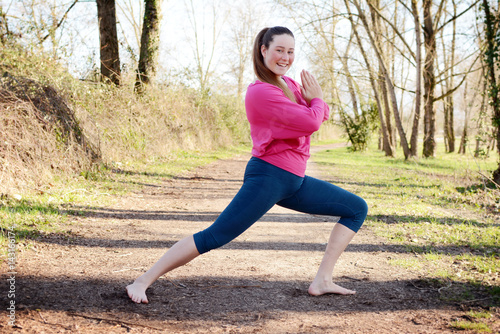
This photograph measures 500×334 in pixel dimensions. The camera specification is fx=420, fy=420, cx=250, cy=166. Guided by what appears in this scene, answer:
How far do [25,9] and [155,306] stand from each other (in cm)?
1236

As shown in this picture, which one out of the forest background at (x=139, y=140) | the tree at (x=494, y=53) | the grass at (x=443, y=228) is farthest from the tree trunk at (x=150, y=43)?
the tree at (x=494, y=53)

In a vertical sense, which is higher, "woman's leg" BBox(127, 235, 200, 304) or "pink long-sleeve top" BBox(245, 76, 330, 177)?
"pink long-sleeve top" BBox(245, 76, 330, 177)

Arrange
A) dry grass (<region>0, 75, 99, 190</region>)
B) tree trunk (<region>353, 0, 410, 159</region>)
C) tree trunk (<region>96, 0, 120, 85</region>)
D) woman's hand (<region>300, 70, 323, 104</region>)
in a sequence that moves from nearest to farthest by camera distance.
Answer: woman's hand (<region>300, 70, 323, 104</region>)
dry grass (<region>0, 75, 99, 190</region>)
tree trunk (<region>96, 0, 120, 85</region>)
tree trunk (<region>353, 0, 410, 159</region>)

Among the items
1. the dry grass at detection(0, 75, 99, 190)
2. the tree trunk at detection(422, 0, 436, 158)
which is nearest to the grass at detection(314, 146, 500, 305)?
the dry grass at detection(0, 75, 99, 190)

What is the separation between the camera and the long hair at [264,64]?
2.92 metres

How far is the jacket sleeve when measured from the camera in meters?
2.78

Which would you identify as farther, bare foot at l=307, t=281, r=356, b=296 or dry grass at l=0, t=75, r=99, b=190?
dry grass at l=0, t=75, r=99, b=190

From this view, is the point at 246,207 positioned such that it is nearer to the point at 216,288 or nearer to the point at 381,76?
the point at 216,288

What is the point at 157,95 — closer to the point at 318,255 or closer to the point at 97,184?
the point at 97,184

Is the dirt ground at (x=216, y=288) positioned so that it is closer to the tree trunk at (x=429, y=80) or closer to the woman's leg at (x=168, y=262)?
the woman's leg at (x=168, y=262)

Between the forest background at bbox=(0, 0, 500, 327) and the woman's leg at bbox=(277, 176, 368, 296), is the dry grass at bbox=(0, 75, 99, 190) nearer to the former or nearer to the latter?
the forest background at bbox=(0, 0, 500, 327)

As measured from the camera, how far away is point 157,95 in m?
13.8

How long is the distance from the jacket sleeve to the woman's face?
17 cm

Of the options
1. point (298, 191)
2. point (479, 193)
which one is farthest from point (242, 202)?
point (479, 193)
